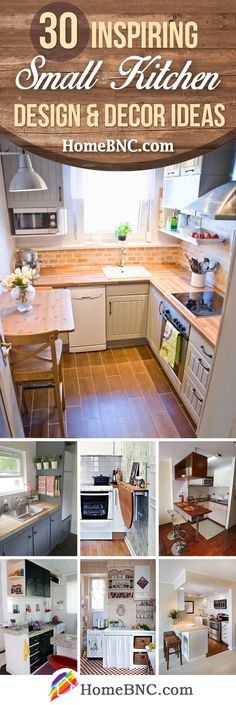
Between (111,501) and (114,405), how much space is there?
112cm

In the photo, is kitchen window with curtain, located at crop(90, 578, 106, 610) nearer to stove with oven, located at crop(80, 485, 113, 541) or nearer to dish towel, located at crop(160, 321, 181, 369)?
stove with oven, located at crop(80, 485, 113, 541)

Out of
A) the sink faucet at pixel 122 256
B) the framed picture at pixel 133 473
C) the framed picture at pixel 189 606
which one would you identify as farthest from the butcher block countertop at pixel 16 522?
the sink faucet at pixel 122 256

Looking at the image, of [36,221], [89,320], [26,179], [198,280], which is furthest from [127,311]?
[26,179]

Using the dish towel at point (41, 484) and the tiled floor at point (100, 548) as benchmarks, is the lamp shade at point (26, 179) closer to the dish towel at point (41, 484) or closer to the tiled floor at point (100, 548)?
the dish towel at point (41, 484)

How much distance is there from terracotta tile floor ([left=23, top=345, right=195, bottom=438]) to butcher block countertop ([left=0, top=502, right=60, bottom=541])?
0.74 metres

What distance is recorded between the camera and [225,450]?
118cm

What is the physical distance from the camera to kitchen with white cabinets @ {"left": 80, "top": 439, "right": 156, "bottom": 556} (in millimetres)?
1173

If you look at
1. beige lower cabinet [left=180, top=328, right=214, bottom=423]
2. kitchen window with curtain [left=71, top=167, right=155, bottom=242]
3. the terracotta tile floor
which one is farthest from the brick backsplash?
beige lower cabinet [left=180, top=328, right=214, bottom=423]

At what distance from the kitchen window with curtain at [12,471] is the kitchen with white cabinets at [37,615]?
21cm

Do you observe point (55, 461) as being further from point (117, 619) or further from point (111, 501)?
point (117, 619)

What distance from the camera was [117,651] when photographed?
1.20 metres

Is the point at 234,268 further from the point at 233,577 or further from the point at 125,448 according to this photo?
the point at 233,577

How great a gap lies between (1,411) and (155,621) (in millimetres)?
836
